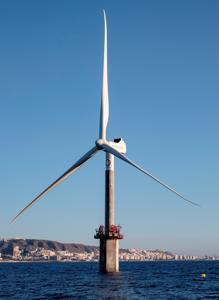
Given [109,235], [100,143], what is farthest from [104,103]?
[109,235]

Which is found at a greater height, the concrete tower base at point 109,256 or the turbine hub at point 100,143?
the turbine hub at point 100,143

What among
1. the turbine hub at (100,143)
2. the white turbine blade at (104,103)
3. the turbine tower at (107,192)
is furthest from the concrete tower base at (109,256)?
the white turbine blade at (104,103)

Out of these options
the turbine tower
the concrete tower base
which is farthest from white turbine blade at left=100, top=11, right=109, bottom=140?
the concrete tower base

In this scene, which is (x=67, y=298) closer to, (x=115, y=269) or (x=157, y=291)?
(x=157, y=291)

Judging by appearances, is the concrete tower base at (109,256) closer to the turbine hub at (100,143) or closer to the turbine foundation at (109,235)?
the turbine foundation at (109,235)

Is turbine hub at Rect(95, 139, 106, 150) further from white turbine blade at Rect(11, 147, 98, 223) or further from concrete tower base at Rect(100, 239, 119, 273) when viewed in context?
concrete tower base at Rect(100, 239, 119, 273)

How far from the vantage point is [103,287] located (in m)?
87.2

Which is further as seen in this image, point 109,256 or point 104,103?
point 109,256

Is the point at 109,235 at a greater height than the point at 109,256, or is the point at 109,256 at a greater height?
the point at 109,235

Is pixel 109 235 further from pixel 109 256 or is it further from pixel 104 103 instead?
pixel 104 103

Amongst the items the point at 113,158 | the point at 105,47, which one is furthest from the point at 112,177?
the point at 105,47

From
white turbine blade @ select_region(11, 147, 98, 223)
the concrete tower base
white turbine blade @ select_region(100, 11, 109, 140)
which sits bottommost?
the concrete tower base

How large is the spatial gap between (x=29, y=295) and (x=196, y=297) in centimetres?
2659

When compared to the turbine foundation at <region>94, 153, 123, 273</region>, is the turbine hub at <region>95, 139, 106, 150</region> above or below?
above
